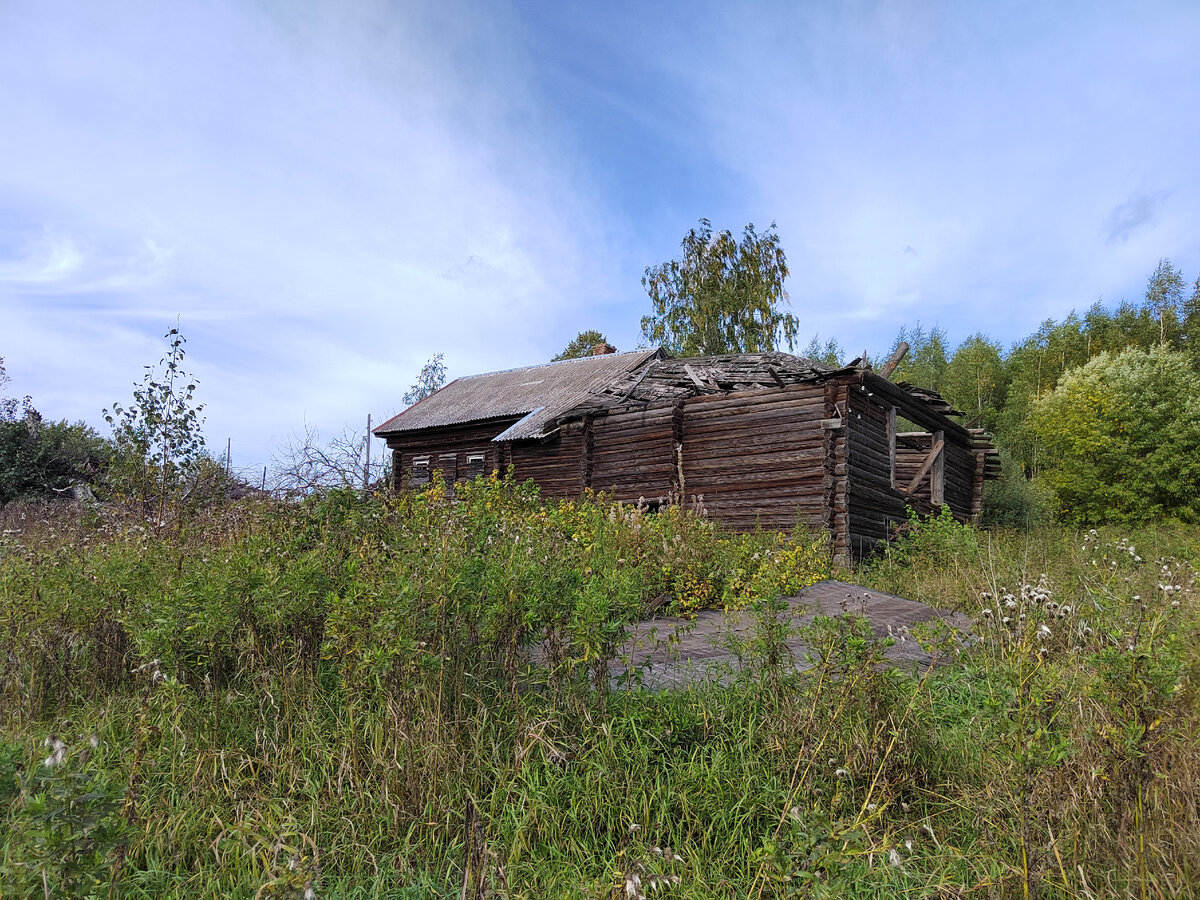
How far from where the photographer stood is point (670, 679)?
14.8ft

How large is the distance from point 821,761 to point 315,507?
3.28m

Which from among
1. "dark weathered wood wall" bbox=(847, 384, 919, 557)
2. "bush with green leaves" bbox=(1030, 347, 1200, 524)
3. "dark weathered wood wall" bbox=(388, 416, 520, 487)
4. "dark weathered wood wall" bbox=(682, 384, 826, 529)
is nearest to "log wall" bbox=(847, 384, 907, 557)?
"dark weathered wood wall" bbox=(847, 384, 919, 557)

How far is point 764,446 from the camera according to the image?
13.4 m

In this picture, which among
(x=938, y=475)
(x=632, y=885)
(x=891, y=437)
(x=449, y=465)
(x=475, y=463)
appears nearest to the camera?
(x=632, y=885)

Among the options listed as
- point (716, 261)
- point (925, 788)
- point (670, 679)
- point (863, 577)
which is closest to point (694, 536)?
point (863, 577)

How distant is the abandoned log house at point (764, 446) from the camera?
12.6 m

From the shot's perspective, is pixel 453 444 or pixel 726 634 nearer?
pixel 726 634

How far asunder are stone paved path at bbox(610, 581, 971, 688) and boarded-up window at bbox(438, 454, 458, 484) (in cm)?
1417

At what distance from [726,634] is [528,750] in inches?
52.2

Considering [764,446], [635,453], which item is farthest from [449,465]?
[764,446]

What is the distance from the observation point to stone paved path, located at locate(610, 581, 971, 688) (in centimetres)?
402

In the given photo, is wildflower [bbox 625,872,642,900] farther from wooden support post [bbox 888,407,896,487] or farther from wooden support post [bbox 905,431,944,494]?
wooden support post [bbox 905,431,944,494]

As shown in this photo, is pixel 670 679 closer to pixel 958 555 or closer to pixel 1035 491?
pixel 958 555

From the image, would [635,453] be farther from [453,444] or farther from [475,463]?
[453,444]
